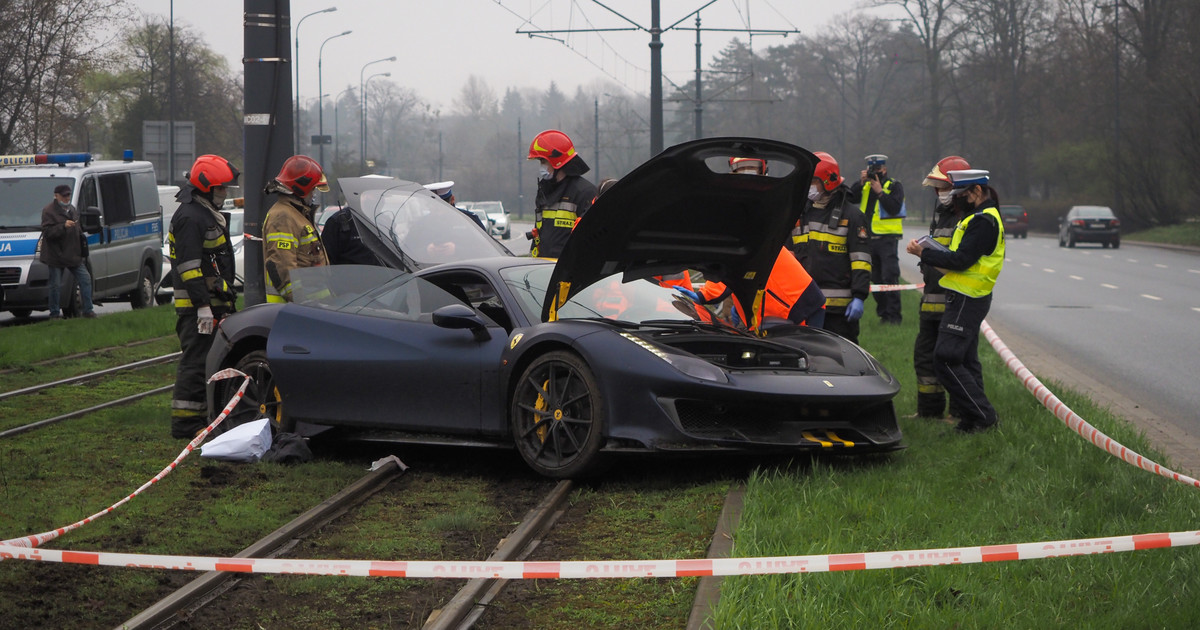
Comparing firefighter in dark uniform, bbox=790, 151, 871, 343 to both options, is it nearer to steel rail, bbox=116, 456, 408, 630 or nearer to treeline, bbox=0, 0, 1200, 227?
steel rail, bbox=116, 456, 408, 630

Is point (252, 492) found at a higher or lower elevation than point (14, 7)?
lower

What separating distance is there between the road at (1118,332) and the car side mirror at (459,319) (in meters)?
4.16

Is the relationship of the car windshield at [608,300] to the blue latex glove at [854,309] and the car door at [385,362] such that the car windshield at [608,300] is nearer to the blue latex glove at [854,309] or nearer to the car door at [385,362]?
the car door at [385,362]

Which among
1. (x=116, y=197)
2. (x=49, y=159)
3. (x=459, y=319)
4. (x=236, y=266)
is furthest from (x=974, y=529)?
(x=236, y=266)

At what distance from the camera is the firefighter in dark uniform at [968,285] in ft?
26.4

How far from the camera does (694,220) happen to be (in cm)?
727

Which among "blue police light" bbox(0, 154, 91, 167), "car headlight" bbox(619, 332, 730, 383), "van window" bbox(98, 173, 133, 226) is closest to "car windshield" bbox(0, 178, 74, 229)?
"blue police light" bbox(0, 154, 91, 167)

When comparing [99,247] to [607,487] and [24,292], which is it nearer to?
[24,292]

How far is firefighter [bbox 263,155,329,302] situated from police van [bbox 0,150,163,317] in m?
10.0

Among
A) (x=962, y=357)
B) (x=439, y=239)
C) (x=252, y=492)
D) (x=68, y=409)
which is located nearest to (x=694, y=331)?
(x=962, y=357)

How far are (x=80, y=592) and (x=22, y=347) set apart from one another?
390 inches

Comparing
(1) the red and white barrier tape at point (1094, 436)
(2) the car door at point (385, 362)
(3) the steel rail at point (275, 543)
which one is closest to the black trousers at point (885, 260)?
(1) the red and white barrier tape at point (1094, 436)

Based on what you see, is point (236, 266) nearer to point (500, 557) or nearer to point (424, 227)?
point (424, 227)

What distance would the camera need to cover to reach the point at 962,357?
8141 mm
